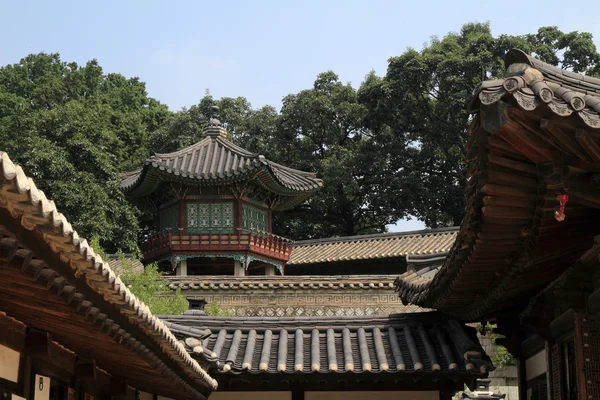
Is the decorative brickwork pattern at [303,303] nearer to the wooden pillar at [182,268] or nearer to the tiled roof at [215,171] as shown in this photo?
the wooden pillar at [182,268]

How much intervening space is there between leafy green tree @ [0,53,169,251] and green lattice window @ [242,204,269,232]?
6054mm

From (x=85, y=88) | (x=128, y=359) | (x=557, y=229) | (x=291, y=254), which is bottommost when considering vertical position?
(x=128, y=359)

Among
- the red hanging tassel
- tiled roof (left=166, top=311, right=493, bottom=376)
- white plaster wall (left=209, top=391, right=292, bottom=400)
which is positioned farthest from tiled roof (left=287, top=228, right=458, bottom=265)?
the red hanging tassel

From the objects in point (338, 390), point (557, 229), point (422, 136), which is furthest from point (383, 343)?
point (422, 136)

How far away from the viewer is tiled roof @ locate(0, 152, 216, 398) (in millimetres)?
3904

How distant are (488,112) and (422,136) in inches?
1555

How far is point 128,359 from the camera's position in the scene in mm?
8008

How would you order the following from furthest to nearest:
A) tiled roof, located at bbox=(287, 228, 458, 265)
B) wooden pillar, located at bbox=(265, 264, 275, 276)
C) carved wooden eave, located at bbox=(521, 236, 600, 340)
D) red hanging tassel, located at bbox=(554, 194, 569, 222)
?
wooden pillar, located at bbox=(265, 264, 275, 276)
tiled roof, located at bbox=(287, 228, 458, 265)
carved wooden eave, located at bbox=(521, 236, 600, 340)
red hanging tassel, located at bbox=(554, 194, 569, 222)

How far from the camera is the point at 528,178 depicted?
18.9ft

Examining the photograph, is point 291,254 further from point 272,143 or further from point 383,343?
point 383,343

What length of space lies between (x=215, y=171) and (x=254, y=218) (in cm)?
229


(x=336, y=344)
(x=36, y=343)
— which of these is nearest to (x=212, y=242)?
(x=336, y=344)

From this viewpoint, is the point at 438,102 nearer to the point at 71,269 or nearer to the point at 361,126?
the point at 361,126

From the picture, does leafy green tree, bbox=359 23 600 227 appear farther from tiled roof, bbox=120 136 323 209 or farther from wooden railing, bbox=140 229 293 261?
wooden railing, bbox=140 229 293 261
